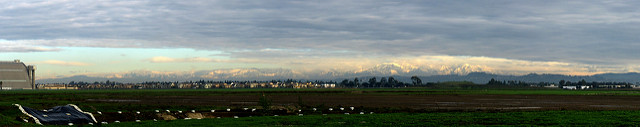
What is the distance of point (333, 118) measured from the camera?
4916 cm

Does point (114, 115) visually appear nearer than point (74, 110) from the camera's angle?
No

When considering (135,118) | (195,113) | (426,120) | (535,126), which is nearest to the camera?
(535,126)

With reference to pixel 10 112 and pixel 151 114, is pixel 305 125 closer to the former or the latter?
pixel 151 114

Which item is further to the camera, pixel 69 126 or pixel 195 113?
pixel 195 113

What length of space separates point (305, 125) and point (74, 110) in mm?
20052

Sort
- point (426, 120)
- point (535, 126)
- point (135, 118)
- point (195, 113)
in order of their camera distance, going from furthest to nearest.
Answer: point (195, 113)
point (135, 118)
point (426, 120)
point (535, 126)

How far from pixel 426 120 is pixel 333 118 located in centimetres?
790

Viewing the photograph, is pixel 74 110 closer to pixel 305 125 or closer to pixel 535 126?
pixel 305 125

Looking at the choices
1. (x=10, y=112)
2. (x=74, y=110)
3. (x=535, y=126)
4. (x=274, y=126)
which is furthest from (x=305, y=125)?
(x=10, y=112)

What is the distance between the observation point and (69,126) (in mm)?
41062

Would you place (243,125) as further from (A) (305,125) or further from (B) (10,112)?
(B) (10,112)

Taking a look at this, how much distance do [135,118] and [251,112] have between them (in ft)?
39.7

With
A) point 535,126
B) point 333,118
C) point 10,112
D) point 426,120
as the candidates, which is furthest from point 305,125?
point 10,112

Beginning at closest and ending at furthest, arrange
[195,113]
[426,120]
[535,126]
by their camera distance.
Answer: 1. [535,126]
2. [426,120]
3. [195,113]
